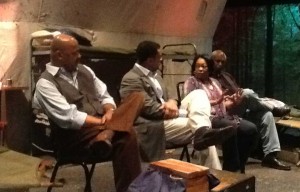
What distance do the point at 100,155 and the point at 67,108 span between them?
0.34 meters

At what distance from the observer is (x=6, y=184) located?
2.27m

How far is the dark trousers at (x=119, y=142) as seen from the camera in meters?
3.26

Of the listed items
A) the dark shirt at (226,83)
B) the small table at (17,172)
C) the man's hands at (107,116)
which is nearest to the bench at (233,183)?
the man's hands at (107,116)

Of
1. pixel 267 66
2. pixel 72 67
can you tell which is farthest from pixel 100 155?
pixel 267 66

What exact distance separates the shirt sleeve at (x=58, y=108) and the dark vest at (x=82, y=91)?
0.06 metres

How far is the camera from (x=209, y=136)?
12.7 feet

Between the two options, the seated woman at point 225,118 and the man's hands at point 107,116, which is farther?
the seated woman at point 225,118

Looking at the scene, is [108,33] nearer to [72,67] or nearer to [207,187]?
[72,67]

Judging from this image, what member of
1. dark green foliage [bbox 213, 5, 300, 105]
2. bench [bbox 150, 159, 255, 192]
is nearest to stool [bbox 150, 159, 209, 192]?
bench [bbox 150, 159, 255, 192]

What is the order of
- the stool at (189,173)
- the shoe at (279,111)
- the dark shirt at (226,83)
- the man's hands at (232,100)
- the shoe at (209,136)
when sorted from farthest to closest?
1. the shoe at (279,111)
2. the dark shirt at (226,83)
3. the man's hands at (232,100)
4. the shoe at (209,136)
5. the stool at (189,173)

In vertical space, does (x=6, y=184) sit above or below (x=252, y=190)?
above

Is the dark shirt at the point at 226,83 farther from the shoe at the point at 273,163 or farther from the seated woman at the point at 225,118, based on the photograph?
the shoe at the point at 273,163

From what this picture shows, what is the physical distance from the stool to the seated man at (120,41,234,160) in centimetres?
71

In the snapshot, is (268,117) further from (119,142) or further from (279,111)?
(119,142)
